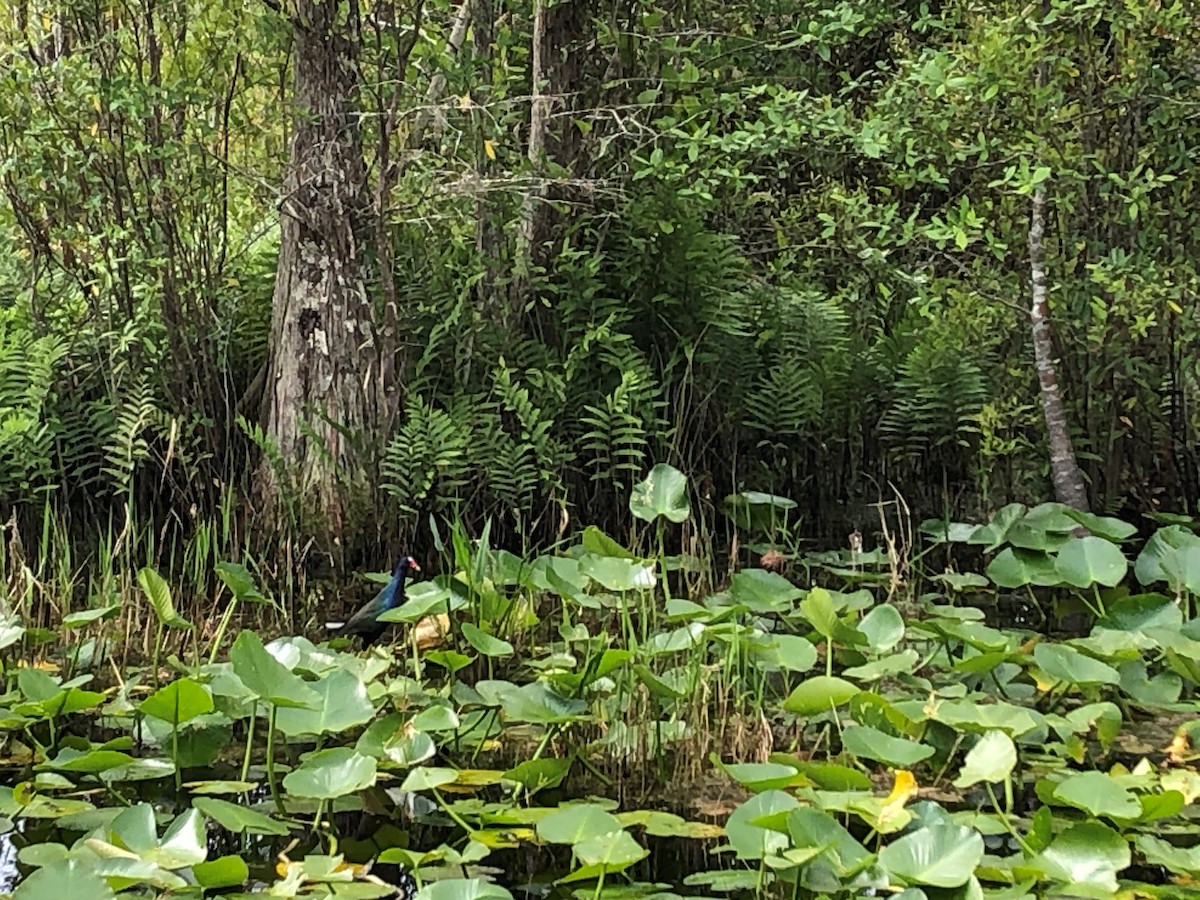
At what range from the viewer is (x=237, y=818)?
2.01 metres

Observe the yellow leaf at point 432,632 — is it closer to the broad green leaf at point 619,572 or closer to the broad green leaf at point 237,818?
the broad green leaf at point 619,572

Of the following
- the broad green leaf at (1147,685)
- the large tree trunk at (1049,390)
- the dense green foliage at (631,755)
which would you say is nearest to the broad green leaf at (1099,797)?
the dense green foliage at (631,755)

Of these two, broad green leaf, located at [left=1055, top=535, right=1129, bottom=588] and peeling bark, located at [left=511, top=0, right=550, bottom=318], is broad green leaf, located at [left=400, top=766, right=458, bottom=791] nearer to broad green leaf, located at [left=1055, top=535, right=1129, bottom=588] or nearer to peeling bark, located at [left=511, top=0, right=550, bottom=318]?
broad green leaf, located at [left=1055, top=535, right=1129, bottom=588]

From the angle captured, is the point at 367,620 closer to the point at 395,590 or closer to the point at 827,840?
the point at 395,590

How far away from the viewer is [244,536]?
419cm

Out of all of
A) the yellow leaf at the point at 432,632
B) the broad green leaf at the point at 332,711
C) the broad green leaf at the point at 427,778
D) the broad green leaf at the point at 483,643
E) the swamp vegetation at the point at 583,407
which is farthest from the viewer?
the yellow leaf at the point at 432,632

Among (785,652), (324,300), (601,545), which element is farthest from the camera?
(324,300)

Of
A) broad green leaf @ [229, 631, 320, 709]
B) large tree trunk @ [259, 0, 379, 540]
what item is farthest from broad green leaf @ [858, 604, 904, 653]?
large tree trunk @ [259, 0, 379, 540]

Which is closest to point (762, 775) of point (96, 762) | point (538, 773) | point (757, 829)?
point (757, 829)

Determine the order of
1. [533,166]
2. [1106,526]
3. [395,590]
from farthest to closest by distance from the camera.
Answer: [533,166]
[1106,526]
[395,590]

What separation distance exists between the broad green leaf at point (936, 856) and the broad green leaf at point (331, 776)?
837 mm

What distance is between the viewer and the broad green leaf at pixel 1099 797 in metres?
1.96

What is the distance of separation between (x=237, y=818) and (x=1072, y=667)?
1647mm

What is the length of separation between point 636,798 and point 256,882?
29.7 inches
